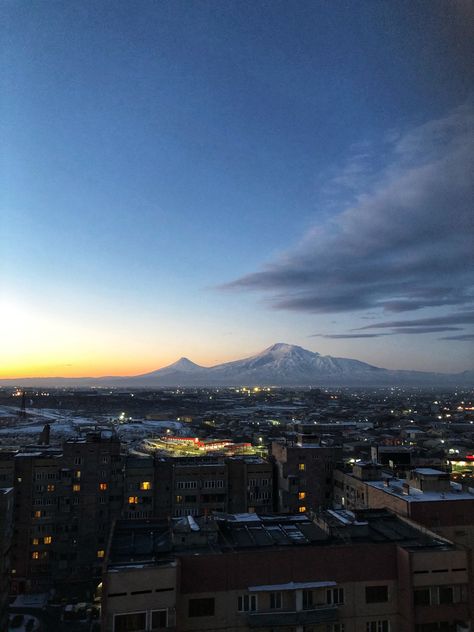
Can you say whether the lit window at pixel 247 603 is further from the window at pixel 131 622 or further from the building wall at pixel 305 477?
the building wall at pixel 305 477

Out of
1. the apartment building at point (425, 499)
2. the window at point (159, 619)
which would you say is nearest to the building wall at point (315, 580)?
the window at point (159, 619)

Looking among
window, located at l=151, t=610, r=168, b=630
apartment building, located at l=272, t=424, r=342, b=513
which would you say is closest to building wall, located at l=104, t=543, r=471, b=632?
window, located at l=151, t=610, r=168, b=630

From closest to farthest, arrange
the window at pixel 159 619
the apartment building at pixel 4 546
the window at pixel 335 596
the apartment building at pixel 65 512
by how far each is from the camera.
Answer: the window at pixel 159 619 < the window at pixel 335 596 < the apartment building at pixel 4 546 < the apartment building at pixel 65 512

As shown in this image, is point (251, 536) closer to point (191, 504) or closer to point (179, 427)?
point (191, 504)

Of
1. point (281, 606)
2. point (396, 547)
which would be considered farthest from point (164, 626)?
point (396, 547)

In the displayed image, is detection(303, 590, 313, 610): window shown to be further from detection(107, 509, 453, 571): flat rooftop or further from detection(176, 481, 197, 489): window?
detection(176, 481, 197, 489): window

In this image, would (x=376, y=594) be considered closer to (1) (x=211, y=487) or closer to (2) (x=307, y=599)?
(2) (x=307, y=599)
